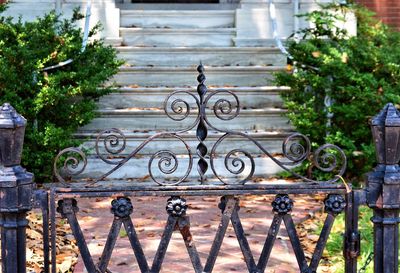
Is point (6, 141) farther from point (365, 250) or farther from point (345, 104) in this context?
point (345, 104)

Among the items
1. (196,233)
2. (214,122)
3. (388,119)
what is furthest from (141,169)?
(388,119)

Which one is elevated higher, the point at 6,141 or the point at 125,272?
the point at 6,141

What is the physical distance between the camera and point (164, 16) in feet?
Result: 31.9

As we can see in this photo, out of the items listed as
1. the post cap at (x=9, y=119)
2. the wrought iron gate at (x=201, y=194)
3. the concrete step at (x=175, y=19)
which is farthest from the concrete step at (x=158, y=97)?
the post cap at (x=9, y=119)

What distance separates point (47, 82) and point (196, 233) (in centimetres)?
251

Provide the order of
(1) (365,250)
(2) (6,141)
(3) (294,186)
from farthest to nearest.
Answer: (1) (365,250), (3) (294,186), (2) (6,141)

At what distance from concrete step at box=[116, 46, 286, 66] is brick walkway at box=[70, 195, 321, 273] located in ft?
8.58

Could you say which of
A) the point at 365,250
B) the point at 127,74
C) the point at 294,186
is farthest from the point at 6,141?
the point at 127,74

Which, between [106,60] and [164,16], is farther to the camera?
[164,16]

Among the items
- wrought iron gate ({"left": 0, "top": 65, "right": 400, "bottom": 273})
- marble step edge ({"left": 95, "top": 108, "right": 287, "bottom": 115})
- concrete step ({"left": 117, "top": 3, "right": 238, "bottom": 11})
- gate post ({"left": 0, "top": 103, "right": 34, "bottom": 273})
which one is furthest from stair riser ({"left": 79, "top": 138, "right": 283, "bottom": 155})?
gate post ({"left": 0, "top": 103, "right": 34, "bottom": 273})

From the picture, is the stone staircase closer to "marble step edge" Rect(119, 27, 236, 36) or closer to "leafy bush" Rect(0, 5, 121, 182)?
"marble step edge" Rect(119, 27, 236, 36)

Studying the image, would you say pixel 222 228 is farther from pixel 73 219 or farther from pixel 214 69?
pixel 214 69

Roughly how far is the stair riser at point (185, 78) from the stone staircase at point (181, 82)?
12mm

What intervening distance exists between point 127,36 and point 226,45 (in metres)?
1.26
